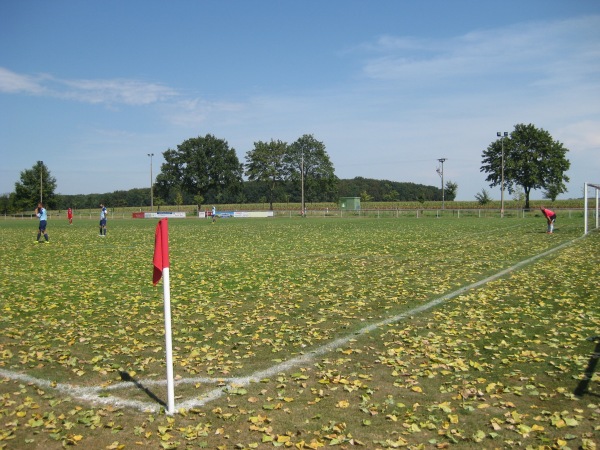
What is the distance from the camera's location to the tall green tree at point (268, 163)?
114250mm

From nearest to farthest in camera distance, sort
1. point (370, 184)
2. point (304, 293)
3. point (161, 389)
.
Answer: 1. point (161, 389)
2. point (304, 293)
3. point (370, 184)

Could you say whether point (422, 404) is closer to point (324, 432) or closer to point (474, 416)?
point (474, 416)

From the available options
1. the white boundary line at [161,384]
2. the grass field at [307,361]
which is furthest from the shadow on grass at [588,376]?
the white boundary line at [161,384]

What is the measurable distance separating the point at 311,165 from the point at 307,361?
111m

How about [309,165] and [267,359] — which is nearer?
[267,359]

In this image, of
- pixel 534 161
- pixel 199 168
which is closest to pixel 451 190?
pixel 534 161

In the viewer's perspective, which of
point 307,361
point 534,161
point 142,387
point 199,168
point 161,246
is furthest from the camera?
point 199,168

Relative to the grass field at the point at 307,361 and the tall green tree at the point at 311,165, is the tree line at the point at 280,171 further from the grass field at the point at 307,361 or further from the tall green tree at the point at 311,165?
the grass field at the point at 307,361

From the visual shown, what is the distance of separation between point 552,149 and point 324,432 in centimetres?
9590

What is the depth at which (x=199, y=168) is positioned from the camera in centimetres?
11119

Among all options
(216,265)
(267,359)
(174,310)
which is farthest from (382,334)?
(216,265)

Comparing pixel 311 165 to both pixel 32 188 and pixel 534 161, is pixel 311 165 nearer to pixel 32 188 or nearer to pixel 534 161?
pixel 534 161

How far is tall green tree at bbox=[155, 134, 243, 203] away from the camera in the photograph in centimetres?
11088

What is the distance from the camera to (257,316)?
916 centimetres
